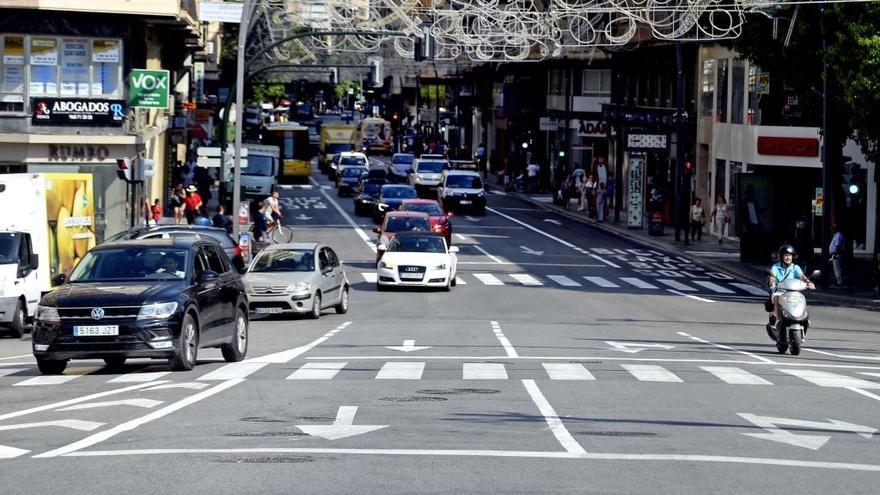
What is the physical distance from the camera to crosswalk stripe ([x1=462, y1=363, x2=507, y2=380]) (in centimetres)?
1956

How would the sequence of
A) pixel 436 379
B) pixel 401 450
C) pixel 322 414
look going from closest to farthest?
pixel 401 450 < pixel 322 414 < pixel 436 379

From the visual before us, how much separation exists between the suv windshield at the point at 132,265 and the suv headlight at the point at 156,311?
0.88 m

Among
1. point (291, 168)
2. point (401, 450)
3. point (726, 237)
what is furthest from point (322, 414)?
point (291, 168)

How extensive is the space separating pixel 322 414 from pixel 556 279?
96.7 ft

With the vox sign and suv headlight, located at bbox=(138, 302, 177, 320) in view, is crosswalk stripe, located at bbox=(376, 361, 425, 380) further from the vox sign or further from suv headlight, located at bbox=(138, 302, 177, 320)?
the vox sign

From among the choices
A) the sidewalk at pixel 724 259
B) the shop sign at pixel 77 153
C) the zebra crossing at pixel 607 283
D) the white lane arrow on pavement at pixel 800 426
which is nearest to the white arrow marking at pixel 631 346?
the white lane arrow on pavement at pixel 800 426

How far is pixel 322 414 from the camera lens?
15219mm

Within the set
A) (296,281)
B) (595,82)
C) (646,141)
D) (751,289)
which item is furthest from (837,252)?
(595,82)

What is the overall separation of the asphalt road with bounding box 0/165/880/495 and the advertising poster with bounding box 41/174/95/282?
4.10m

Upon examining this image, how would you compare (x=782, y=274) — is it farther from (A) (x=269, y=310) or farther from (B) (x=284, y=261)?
(B) (x=284, y=261)

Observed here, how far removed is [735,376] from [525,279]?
2402cm

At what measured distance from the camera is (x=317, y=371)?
67.2 feet

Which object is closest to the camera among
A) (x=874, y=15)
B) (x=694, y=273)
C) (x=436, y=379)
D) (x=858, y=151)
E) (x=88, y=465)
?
(x=88, y=465)

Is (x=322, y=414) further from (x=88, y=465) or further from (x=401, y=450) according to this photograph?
(x=88, y=465)
